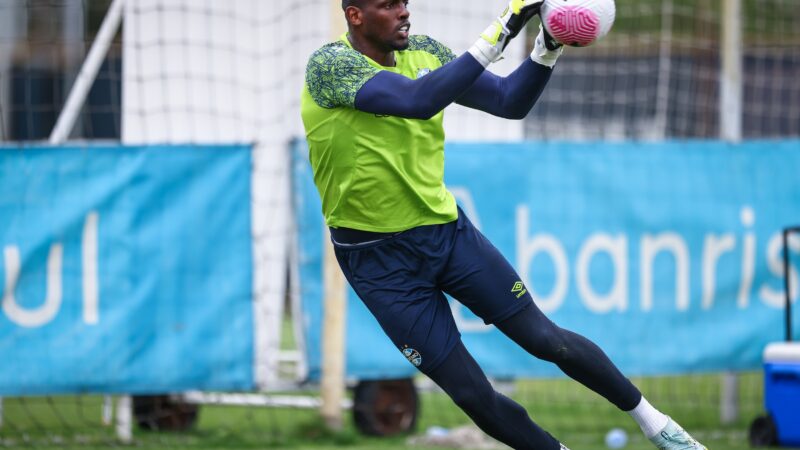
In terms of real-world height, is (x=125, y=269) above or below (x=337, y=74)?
below

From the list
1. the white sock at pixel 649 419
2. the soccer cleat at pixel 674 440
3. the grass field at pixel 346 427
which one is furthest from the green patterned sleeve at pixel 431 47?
the grass field at pixel 346 427

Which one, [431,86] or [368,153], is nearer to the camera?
[431,86]

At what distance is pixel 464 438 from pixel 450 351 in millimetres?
2706

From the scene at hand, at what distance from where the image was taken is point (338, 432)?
7445 millimetres

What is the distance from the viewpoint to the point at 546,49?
4715 mm

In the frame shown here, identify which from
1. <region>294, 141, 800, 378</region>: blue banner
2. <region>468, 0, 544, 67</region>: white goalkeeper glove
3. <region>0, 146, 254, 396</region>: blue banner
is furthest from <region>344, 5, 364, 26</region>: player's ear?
<region>294, 141, 800, 378</region>: blue banner

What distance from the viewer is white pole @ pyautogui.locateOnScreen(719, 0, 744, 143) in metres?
8.72

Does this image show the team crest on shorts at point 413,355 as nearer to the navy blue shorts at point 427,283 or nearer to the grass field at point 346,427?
the navy blue shorts at point 427,283

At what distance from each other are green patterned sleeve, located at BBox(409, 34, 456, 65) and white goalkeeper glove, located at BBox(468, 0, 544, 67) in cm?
50

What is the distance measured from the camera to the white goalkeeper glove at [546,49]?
15.3 ft

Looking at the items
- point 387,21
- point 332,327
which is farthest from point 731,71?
point 387,21

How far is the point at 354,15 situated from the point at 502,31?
0.61m

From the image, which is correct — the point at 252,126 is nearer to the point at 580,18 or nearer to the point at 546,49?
the point at 546,49

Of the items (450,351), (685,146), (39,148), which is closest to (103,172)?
(39,148)
